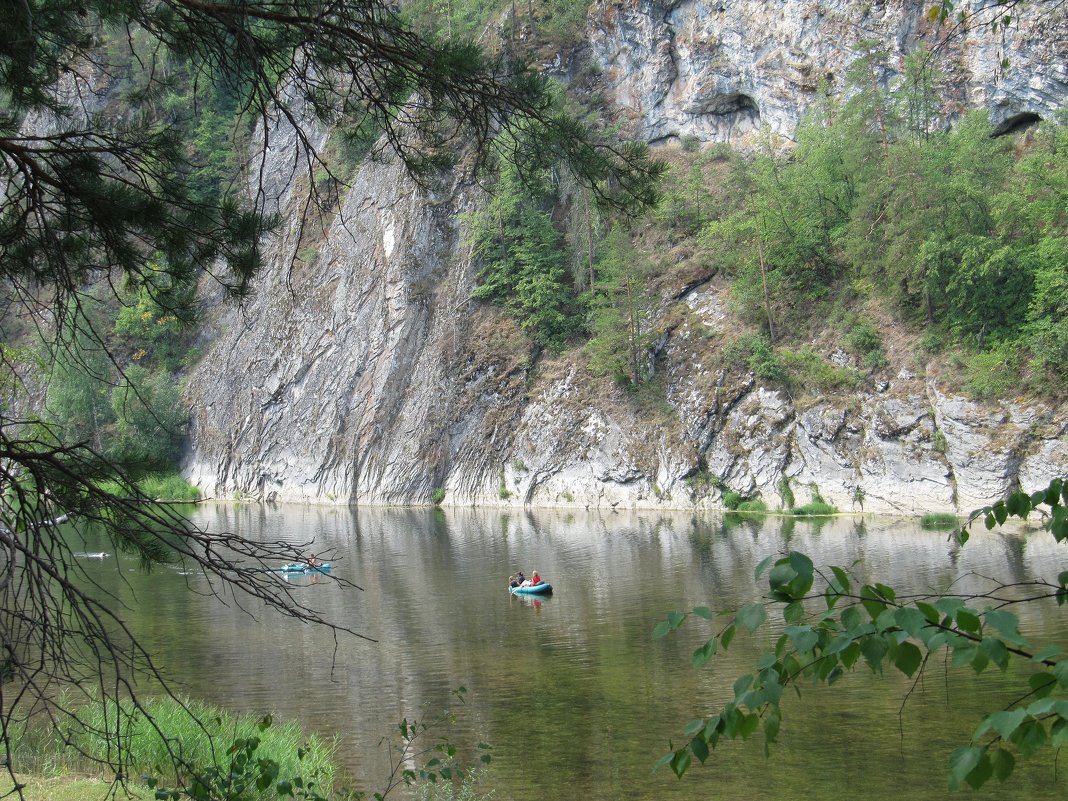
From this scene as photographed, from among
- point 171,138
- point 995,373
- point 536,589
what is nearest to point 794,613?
point 171,138

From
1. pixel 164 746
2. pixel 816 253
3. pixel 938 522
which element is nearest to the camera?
pixel 164 746

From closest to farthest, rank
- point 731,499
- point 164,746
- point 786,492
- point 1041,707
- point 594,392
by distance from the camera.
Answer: point 1041,707, point 164,746, point 786,492, point 731,499, point 594,392

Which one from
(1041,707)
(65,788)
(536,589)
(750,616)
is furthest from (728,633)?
(536,589)

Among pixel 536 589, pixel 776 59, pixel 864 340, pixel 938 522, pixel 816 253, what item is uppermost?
pixel 776 59

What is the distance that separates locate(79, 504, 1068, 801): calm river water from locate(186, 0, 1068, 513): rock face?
5.80 metres

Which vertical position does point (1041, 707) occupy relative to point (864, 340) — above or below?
below

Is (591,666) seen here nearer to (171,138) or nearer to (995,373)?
(171,138)

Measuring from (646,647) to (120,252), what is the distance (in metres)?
13.3

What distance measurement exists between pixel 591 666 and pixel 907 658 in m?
14.6

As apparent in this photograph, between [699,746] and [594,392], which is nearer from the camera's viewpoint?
[699,746]

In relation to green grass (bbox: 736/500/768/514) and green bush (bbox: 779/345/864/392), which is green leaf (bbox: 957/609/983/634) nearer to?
green grass (bbox: 736/500/768/514)

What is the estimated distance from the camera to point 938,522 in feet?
101

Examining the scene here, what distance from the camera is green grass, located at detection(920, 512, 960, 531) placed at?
99.5 ft

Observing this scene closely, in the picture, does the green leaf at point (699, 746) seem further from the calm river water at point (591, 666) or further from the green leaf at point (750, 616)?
the calm river water at point (591, 666)
